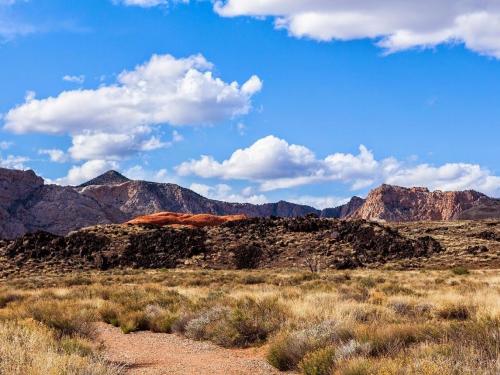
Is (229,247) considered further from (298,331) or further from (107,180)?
(107,180)

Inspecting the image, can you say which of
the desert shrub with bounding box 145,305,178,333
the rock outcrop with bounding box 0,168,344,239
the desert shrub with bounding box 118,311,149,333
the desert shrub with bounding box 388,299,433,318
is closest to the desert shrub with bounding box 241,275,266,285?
the desert shrub with bounding box 145,305,178,333

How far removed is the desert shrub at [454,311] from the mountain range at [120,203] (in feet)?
402

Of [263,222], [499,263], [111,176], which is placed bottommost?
[499,263]

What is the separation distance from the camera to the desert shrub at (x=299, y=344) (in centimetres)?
988

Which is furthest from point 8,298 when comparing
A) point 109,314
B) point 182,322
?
point 182,322

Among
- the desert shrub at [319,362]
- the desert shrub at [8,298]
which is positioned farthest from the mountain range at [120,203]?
the desert shrub at [319,362]

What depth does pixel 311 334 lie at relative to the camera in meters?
10.3

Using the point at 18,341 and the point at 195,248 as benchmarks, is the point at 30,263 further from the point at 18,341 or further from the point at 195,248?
the point at 18,341

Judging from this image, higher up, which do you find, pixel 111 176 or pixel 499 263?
pixel 111 176

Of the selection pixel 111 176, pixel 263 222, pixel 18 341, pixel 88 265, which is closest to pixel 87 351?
pixel 18 341

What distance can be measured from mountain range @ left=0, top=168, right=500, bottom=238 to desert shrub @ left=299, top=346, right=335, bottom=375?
126230mm

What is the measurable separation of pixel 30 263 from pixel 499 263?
4305 centimetres

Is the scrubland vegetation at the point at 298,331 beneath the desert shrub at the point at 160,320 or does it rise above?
above

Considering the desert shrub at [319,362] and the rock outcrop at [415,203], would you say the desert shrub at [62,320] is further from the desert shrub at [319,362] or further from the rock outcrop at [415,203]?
the rock outcrop at [415,203]
